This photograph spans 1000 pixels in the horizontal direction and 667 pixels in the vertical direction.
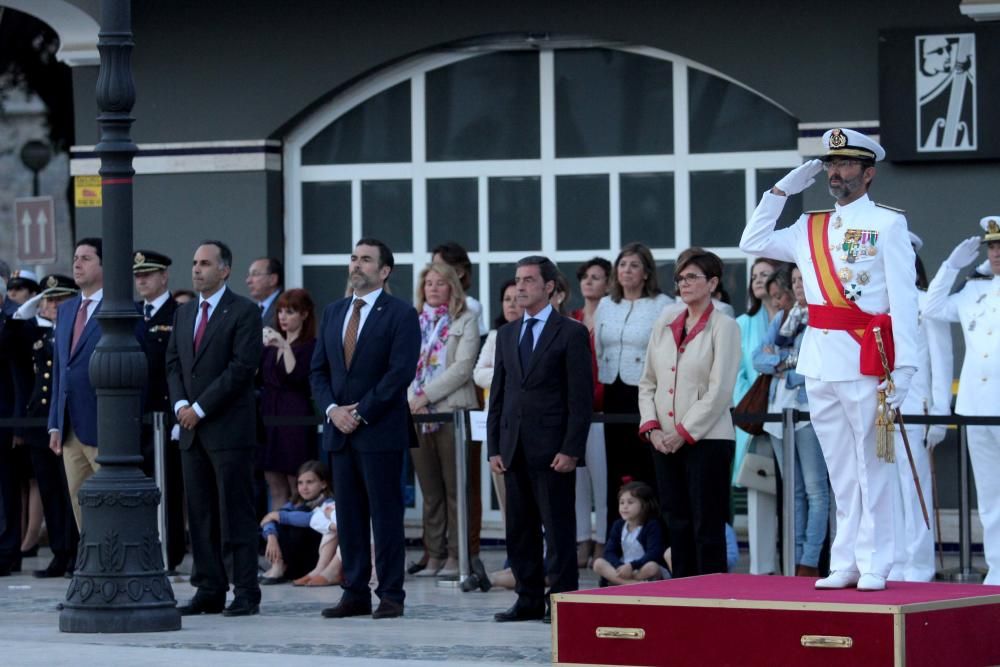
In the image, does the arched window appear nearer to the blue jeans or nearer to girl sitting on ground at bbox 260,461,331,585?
girl sitting on ground at bbox 260,461,331,585

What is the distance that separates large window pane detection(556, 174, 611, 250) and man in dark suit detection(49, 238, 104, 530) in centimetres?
415

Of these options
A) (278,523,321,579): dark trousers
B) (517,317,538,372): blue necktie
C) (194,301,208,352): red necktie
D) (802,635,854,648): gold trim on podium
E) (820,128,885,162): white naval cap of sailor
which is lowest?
(278,523,321,579): dark trousers

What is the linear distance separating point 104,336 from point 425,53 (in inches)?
218

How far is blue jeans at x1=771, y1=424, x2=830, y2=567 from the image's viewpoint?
12.1 m

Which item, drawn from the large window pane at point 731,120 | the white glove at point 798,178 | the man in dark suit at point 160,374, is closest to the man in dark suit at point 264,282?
the man in dark suit at point 160,374

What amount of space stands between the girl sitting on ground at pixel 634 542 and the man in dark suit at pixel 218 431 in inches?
83.2

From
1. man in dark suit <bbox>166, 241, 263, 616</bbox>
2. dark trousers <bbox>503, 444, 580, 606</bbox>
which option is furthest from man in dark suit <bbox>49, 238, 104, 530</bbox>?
dark trousers <bbox>503, 444, 580, 606</bbox>

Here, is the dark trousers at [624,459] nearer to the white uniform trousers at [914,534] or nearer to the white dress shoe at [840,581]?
the white uniform trousers at [914,534]

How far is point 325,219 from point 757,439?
194 inches

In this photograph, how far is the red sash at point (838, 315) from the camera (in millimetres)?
8672

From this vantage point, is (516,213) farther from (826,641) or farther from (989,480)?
(826,641)

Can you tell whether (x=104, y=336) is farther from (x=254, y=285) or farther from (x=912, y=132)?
(x=912, y=132)

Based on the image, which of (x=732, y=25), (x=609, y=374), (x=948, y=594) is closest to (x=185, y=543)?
(x=609, y=374)

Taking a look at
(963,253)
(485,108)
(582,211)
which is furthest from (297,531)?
(963,253)
